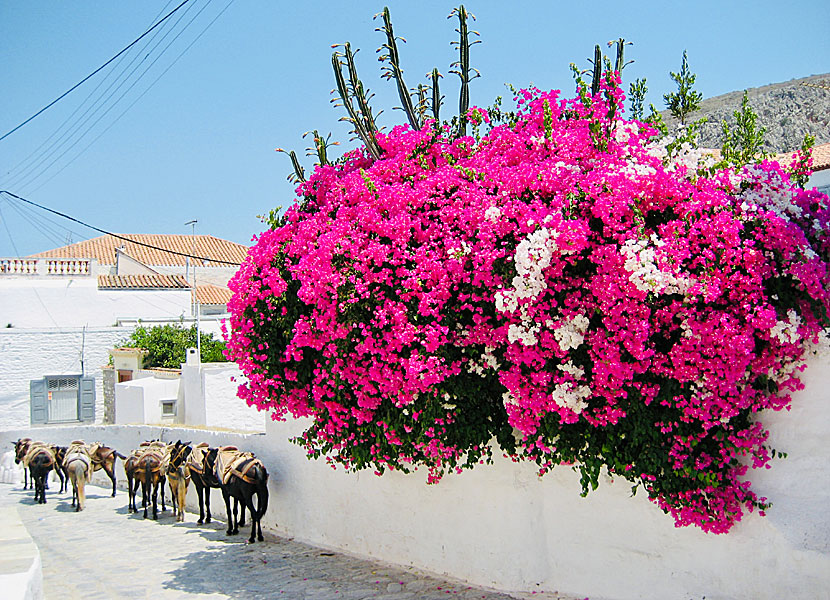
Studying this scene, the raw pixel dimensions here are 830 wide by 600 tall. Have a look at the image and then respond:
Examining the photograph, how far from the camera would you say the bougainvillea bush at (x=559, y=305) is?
19.0 feet

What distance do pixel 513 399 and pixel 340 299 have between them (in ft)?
6.20

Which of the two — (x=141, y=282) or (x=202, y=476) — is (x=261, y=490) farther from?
(x=141, y=282)

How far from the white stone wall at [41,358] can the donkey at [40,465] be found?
924cm

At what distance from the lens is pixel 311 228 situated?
8.19m

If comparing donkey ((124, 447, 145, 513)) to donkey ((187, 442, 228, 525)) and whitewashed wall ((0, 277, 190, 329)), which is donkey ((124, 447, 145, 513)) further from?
whitewashed wall ((0, 277, 190, 329))

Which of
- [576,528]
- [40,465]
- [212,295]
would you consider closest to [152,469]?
[40,465]

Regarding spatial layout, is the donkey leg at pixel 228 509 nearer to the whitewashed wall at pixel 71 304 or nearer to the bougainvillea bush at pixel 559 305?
the bougainvillea bush at pixel 559 305

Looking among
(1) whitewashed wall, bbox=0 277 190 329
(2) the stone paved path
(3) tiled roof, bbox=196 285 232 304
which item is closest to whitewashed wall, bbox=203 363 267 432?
(2) the stone paved path

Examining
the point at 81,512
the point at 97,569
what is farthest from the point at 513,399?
the point at 81,512

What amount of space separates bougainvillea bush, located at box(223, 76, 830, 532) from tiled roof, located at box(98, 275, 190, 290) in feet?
77.7

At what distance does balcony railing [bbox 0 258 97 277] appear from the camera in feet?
96.4

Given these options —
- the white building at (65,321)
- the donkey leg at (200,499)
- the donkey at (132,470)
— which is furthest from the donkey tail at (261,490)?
the white building at (65,321)

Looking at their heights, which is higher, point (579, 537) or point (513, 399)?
point (513, 399)

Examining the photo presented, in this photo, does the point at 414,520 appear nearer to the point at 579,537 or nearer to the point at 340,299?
the point at 579,537
